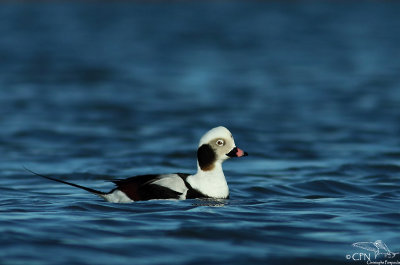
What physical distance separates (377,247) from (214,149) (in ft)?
7.91

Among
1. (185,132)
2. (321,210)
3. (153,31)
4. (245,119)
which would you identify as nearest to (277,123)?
(245,119)

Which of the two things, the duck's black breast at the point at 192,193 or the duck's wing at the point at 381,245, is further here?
the duck's black breast at the point at 192,193

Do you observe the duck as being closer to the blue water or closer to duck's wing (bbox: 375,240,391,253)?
the blue water

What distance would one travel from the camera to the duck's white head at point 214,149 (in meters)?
8.80

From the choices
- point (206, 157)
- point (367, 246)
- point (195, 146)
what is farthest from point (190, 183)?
point (195, 146)

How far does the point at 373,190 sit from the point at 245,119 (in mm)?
7492

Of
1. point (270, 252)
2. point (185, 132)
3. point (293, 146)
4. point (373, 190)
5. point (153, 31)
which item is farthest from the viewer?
point (153, 31)

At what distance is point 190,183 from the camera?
28.3ft

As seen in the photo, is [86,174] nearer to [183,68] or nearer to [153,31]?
[183,68]

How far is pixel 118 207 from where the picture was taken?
8.27m

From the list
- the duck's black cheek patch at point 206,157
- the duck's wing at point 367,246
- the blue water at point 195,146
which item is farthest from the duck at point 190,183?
the duck's wing at point 367,246

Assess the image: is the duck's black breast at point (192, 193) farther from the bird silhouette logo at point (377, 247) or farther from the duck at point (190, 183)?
the bird silhouette logo at point (377, 247)

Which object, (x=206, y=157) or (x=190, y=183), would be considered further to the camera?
(x=206, y=157)

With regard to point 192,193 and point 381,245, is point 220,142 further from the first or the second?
point 381,245
